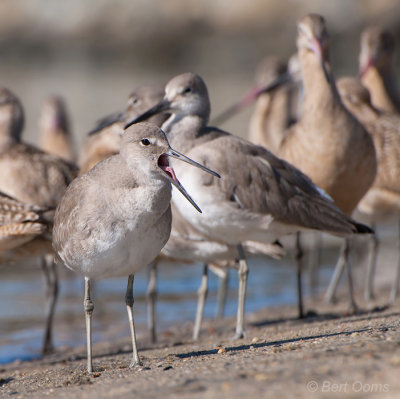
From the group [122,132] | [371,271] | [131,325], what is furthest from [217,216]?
[371,271]

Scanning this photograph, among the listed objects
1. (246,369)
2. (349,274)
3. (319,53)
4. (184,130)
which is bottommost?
(349,274)

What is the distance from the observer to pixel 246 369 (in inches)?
171

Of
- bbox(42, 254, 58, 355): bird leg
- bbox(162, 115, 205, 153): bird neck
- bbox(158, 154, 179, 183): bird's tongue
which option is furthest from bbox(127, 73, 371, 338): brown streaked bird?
bbox(42, 254, 58, 355): bird leg

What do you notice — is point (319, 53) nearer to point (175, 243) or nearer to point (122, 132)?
point (122, 132)

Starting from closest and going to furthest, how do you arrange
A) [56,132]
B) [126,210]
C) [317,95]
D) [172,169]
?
[126,210]
[172,169]
[317,95]
[56,132]

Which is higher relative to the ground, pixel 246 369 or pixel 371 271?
pixel 246 369

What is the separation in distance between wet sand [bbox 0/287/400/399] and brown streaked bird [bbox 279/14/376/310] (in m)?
1.43

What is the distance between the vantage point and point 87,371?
5.61m

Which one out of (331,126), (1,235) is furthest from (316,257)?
(1,235)

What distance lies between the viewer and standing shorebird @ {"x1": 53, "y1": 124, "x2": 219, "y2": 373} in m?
5.07

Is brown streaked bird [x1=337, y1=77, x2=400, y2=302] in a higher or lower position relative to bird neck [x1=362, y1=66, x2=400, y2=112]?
lower

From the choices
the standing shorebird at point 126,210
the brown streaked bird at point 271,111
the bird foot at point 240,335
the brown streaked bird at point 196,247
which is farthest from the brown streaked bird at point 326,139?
the standing shorebird at point 126,210

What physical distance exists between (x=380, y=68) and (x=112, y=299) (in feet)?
16.0

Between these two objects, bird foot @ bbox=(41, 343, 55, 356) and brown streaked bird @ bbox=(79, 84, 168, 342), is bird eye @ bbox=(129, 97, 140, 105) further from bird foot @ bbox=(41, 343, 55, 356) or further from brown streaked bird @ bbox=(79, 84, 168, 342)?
bird foot @ bbox=(41, 343, 55, 356)
